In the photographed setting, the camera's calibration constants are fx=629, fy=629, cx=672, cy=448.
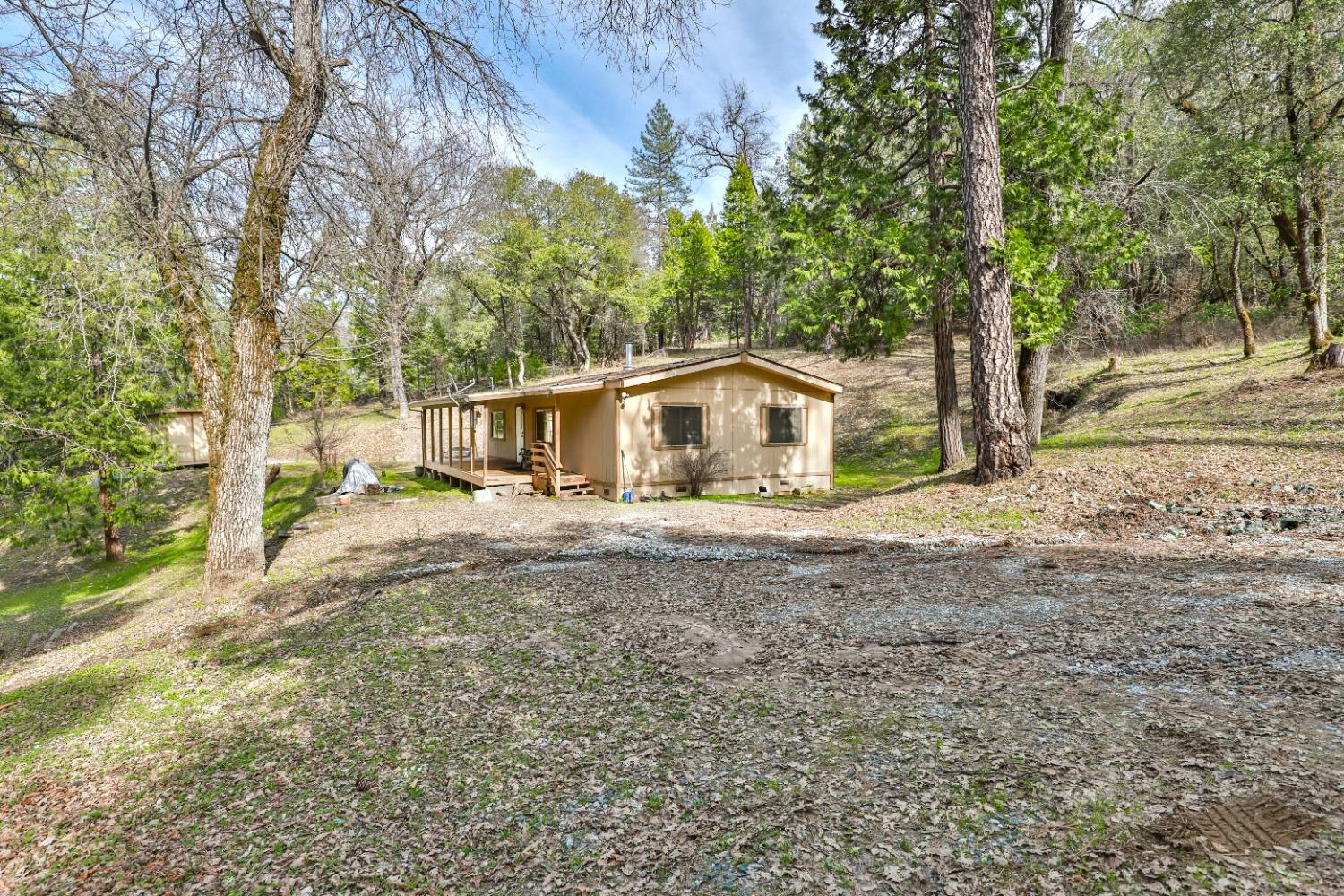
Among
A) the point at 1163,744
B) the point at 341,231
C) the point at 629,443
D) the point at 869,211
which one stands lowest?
the point at 1163,744

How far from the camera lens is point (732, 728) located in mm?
3068

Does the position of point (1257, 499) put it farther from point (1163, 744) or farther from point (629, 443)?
point (629, 443)

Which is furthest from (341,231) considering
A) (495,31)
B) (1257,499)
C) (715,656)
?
(1257,499)

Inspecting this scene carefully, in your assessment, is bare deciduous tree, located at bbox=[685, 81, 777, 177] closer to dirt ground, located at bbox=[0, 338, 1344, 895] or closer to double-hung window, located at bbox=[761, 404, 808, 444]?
double-hung window, located at bbox=[761, 404, 808, 444]

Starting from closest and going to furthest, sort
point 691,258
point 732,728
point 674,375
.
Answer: point 732,728 → point 674,375 → point 691,258

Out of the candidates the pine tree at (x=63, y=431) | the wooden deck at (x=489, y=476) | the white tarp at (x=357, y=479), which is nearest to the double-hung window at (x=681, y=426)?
the wooden deck at (x=489, y=476)

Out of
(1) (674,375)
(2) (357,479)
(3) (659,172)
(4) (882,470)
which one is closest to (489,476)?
(2) (357,479)

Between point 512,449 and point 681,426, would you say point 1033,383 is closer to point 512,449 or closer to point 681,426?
point 681,426

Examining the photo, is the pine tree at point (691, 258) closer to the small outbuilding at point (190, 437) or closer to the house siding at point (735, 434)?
the house siding at point (735, 434)

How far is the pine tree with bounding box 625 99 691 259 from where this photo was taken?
4528 centimetres

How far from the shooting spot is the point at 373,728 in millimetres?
3367

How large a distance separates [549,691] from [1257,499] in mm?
7892

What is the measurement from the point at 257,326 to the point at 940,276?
10.3 metres

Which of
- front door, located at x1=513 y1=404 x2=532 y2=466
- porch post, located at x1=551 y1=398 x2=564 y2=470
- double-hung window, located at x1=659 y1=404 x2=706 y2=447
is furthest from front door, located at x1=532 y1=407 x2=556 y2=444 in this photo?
double-hung window, located at x1=659 y1=404 x2=706 y2=447
